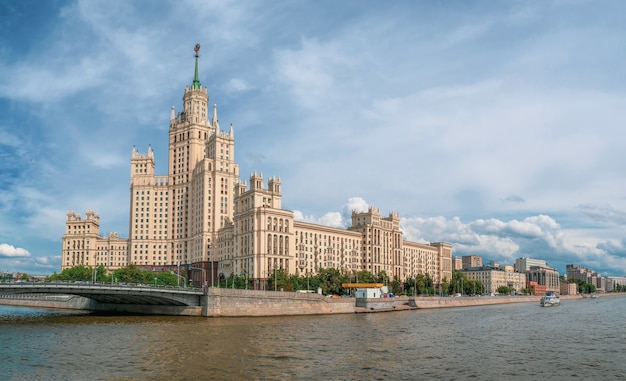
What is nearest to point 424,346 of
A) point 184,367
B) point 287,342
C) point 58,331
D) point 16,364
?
point 287,342

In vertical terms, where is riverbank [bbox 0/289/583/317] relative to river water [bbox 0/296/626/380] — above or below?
below

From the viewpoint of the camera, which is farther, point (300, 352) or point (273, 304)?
point (273, 304)

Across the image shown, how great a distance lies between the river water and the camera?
47.8 meters

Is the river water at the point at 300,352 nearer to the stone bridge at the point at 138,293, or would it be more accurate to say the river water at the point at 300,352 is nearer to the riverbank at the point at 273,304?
the stone bridge at the point at 138,293

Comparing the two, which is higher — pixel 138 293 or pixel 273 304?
pixel 138 293

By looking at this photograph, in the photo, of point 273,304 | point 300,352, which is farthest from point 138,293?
point 300,352

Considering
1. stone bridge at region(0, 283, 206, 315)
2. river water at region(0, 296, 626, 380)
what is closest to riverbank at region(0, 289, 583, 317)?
stone bridge at region(0, 283, 206, 315)

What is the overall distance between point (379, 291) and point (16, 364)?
10526cm

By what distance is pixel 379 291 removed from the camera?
483 ft

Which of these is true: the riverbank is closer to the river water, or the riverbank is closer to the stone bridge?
the stone bridge

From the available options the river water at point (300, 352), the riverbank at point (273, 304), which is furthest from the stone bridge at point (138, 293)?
the river water at point (300, 352)

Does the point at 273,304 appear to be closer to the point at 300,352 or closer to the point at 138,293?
the point at 138,293

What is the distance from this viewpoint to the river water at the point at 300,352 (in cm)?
4784

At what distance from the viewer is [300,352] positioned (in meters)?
58.3
